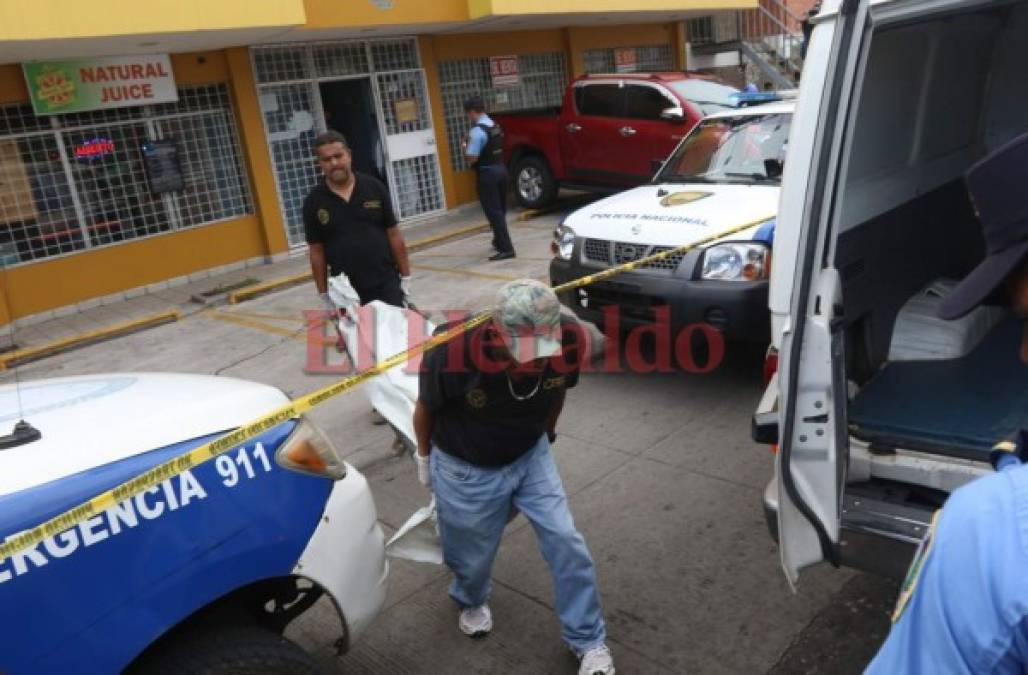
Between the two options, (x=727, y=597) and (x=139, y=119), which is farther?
(x=139, y=119)

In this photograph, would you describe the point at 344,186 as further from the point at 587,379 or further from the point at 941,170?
the point at 941,170

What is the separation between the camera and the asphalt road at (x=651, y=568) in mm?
2975

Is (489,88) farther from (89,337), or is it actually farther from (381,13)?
(89,337)

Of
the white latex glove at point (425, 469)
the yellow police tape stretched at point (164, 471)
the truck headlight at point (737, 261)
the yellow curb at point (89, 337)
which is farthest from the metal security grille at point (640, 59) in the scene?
the yellow police tape stretched at point (164, 471)

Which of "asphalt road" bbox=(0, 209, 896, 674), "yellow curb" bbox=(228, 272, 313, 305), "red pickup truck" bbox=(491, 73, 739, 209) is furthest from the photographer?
"red pickup truck" bbox=(491, 73, 739, 209)

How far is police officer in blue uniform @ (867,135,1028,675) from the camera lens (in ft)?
3.05

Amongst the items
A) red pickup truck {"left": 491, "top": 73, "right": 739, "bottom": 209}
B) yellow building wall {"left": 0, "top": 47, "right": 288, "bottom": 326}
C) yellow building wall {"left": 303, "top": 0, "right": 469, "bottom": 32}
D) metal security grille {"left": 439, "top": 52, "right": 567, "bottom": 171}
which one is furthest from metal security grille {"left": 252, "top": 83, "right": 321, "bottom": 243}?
red pickup truck {"left": 491, "top": 73, "right": 739, "bottom": 209}

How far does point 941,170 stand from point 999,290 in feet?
12.0

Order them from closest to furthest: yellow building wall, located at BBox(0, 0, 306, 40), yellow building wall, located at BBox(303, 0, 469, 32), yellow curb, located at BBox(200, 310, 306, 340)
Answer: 1. yellow building wall, located at BBox(0, 0, 306, 40)
2. yellow curb, located at BBox(200, 310, 306, 340)
3. yellow building wall, located at BBox(303, 0, 469, 32)

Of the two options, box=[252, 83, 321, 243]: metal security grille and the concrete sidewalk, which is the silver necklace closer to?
the concrete sidewalk

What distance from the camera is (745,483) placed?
4074 millimetres

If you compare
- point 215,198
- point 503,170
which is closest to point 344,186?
point 503,170

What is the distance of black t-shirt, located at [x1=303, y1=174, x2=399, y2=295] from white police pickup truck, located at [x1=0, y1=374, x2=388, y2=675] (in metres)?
2.29

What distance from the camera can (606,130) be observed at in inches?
451
